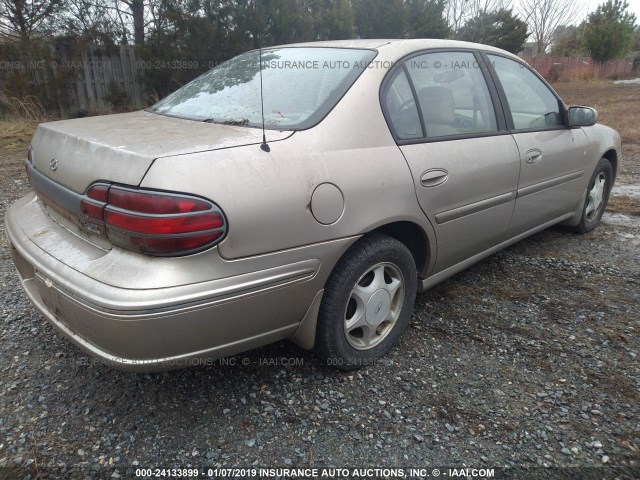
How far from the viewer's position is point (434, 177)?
250 cm

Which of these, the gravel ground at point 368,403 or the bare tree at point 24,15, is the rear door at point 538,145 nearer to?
the gravel ground at point 368,403

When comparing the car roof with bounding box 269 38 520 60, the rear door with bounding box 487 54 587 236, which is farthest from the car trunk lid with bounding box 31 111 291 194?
the rear door with bounding box 487 54 587 236

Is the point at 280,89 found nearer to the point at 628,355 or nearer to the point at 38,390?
the point at 38,390

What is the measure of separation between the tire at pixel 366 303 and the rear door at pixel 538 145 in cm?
117

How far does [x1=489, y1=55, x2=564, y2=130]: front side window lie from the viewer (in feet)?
10.6

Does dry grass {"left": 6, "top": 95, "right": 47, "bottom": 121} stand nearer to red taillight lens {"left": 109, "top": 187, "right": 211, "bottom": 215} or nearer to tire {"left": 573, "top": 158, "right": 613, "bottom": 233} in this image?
red taillight lens {"left": 109, "top": 187, "right": 211, "bottom": 215}

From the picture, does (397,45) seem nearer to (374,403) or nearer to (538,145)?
(538,145)

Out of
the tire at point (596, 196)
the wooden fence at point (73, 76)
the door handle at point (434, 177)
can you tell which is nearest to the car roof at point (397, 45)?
the door handle at point (434, 177)

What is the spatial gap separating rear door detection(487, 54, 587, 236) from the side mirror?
6cm

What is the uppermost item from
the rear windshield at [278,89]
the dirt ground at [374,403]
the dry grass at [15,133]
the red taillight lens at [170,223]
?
the rear windshield at [278,89]

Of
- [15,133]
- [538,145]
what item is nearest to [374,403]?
[538,145]

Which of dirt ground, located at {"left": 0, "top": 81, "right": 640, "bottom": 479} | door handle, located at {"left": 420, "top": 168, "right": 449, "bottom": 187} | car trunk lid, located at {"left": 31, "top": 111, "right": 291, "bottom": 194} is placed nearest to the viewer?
car trunk lid, located at {"left": 31, "top": 111, "right": 291, "bottom": 194}

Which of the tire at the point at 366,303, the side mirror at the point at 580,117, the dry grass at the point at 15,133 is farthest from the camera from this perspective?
the dry grass at the point at 15,133

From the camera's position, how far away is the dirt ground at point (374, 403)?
1935 mm
